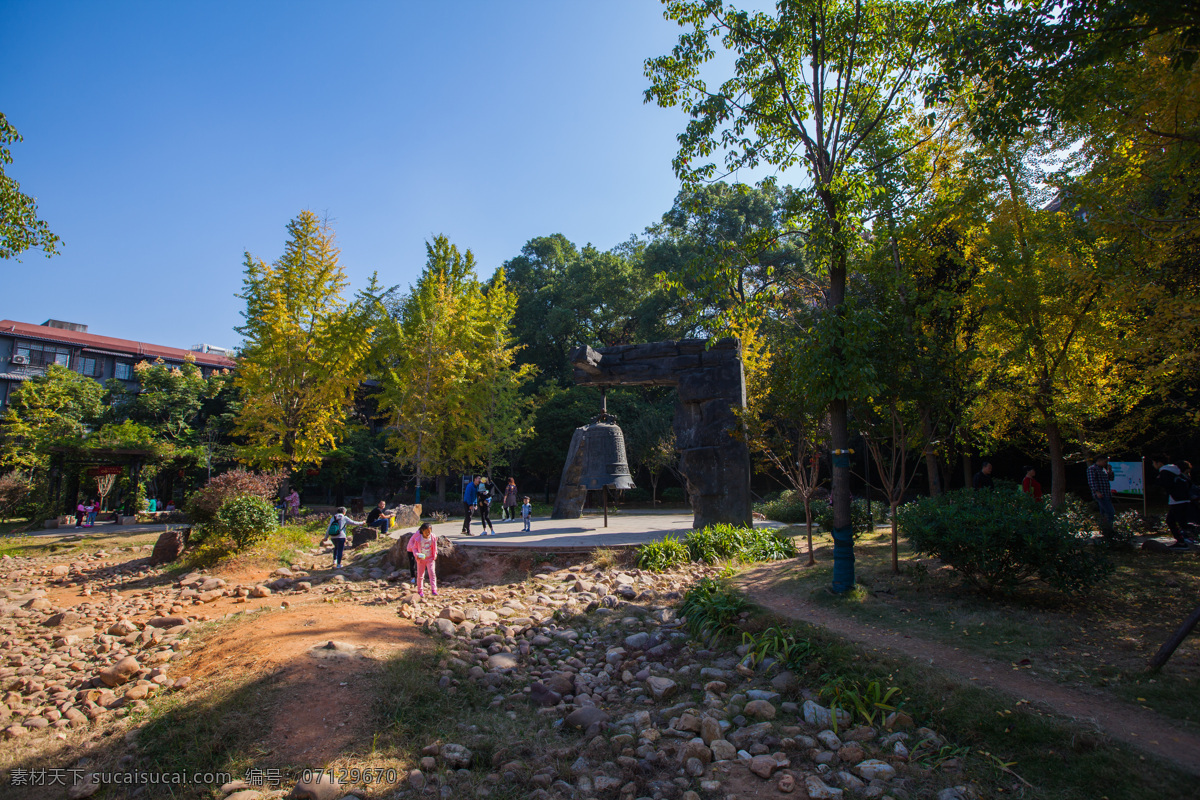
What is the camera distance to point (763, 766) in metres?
4.23

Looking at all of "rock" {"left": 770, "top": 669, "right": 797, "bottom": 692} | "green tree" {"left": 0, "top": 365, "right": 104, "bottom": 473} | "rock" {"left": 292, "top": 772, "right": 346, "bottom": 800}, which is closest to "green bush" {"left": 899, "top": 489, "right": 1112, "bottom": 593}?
"rock" {"left": 770, "top": 669, "right": 797, "bottom": 692}

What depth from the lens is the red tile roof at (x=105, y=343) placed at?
32.7 metres

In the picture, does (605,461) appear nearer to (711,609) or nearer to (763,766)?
(711,609)

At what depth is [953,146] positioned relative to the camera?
466 inches

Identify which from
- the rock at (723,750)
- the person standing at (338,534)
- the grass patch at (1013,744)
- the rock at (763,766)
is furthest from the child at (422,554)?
the rock at (763,766)

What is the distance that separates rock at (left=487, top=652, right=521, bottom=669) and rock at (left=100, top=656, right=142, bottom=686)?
3.77m

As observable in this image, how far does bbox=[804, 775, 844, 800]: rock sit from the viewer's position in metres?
3.85

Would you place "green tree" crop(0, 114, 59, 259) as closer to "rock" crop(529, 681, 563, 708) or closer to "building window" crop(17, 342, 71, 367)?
"rock" crop(529, 681, 563, 708)

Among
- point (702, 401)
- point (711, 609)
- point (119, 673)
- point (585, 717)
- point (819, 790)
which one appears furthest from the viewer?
point (702, 401)

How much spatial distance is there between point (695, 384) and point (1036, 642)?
7.56 metres

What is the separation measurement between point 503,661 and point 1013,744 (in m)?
4.79

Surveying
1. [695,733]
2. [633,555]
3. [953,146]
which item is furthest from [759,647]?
[953,146]

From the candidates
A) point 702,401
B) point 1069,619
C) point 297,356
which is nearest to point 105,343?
point 297,356

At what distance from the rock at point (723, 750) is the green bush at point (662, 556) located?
5.45m
